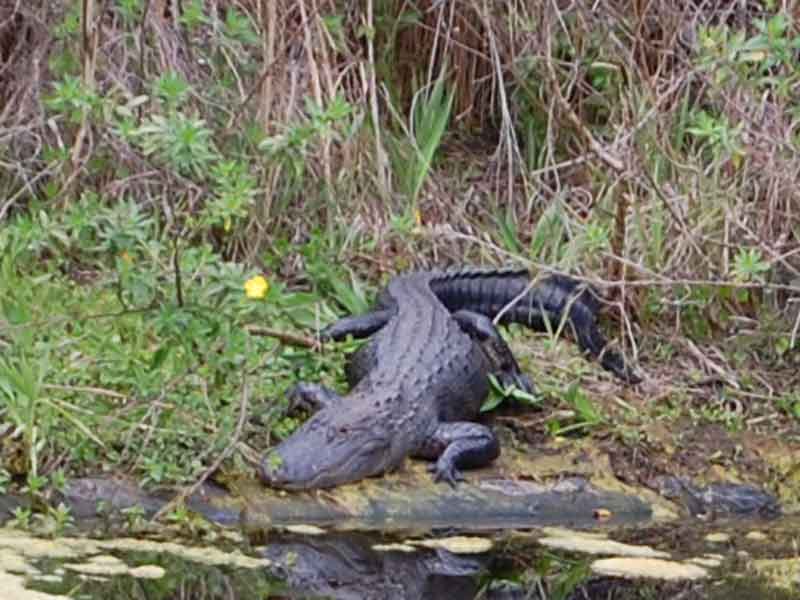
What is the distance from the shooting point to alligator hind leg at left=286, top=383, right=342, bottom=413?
20.2ft

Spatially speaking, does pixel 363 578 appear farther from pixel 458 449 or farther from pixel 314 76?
pixel 314 76

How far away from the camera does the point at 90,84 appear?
7.00 meters

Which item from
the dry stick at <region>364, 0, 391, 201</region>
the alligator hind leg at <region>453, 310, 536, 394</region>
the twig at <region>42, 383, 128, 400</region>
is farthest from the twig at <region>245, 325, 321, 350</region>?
the dry stick at <region>364, 0, 391, 201</region>

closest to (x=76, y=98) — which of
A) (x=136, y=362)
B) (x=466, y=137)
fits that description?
(x=136, y=362)

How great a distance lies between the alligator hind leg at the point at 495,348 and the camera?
21.4ft

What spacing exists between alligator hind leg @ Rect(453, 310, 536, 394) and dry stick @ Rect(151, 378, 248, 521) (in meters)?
1.16

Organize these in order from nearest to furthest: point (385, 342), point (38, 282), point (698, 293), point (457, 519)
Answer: point (457, 519) < point (38, 282) < point (385, 342) < point (698, 293)

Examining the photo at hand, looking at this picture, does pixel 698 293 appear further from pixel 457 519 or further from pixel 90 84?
pixel 90 84

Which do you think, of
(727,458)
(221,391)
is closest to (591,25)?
(727,458)

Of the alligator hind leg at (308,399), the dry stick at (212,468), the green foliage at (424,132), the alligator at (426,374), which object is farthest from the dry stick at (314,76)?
the dry stick at (212,468)

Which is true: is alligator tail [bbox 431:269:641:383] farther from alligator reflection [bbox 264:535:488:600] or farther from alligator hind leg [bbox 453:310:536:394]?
alligator reflection [bbox 264:535:488:600]

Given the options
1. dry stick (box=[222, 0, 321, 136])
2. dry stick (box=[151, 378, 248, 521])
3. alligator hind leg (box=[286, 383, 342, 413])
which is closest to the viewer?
dry stick (box=[151, 378, 248, 521])

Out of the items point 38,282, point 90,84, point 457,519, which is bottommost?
point 457,519

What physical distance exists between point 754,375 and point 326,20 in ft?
7.16
